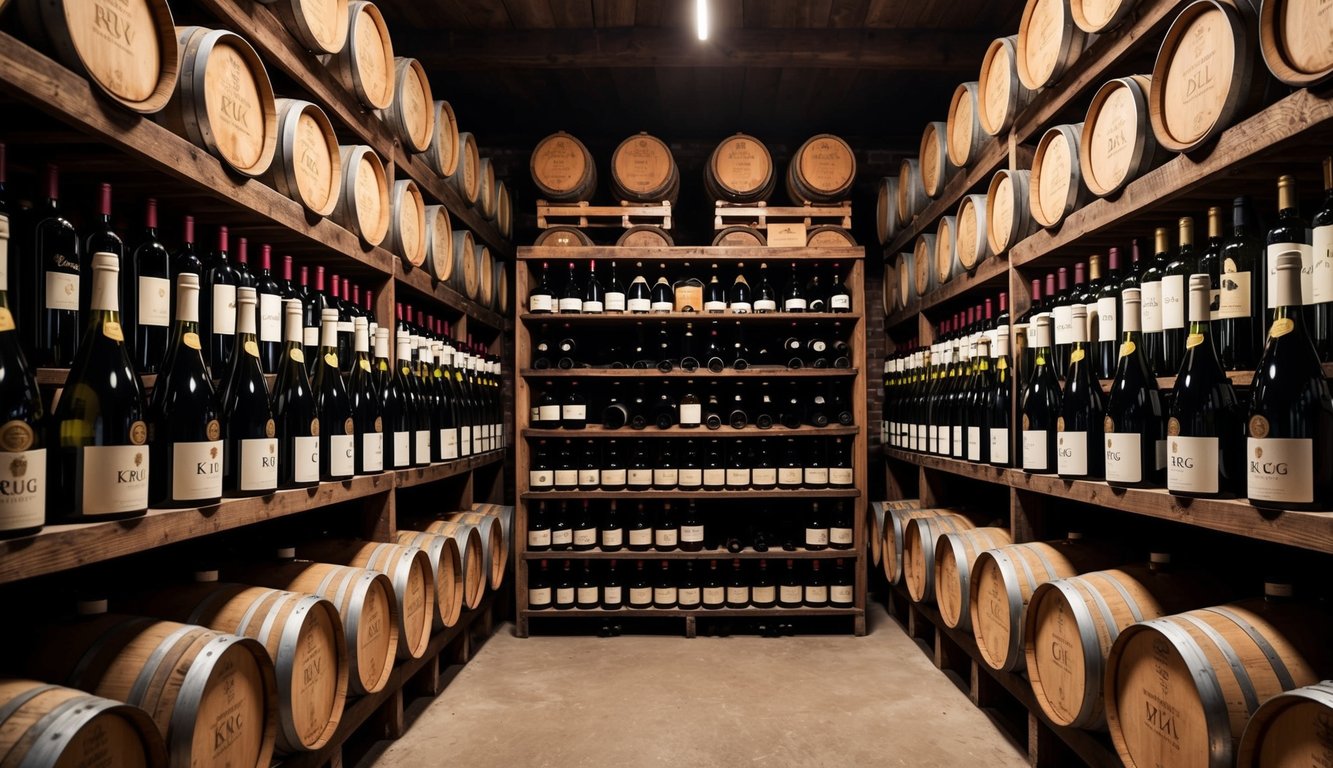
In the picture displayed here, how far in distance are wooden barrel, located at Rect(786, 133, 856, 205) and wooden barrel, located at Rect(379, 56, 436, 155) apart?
2.37 meters

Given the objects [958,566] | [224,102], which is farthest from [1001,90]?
[224,102]

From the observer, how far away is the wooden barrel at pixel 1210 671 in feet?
5.09

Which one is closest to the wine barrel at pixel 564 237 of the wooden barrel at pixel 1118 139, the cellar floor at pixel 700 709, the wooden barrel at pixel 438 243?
the wooden barrel at pixel 438 243

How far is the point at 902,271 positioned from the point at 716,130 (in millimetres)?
1882

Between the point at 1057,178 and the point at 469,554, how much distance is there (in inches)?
125

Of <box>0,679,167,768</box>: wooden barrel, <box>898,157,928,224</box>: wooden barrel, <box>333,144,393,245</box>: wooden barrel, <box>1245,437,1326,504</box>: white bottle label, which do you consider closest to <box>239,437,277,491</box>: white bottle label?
<box>0,679,167,768</box>: wooden barrel

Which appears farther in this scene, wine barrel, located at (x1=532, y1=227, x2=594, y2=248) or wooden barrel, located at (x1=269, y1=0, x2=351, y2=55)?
wine barrel, located at (x1=532, y1=227, x2=594, y2=248)

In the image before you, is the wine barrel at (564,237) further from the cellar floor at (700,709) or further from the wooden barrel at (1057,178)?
the cellar floor at (700,709)

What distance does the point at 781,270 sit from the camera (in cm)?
516

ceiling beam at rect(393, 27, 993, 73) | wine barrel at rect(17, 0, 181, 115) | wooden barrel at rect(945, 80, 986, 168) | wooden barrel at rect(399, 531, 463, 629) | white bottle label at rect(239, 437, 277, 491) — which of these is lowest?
wooden barrel at rect(399, 531, 463, 629)

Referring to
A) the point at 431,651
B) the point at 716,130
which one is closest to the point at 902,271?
the point at 716,130

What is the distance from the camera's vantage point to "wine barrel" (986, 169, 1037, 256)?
3.13 m

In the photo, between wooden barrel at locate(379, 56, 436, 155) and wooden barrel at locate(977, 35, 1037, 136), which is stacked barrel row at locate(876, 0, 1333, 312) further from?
wooden barrel at locate(379, 56, 436, 155)

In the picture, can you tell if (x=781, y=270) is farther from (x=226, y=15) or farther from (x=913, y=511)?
(x=226, y=15)
